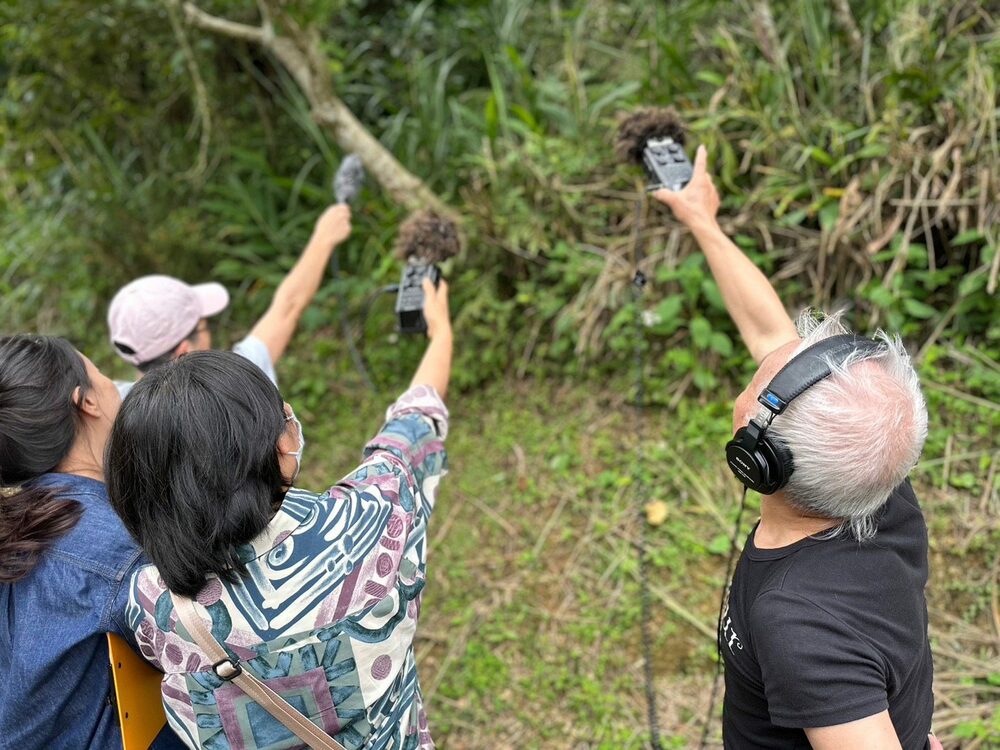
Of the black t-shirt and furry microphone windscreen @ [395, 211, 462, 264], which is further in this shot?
furry microphone windscreen @ [395, 211, 462, 264]

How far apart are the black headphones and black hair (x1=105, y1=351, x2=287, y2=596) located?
2.75 feet

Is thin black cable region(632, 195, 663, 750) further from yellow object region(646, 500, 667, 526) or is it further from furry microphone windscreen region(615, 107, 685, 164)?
furry microphone windscreen region(615, 107, 685, 164)

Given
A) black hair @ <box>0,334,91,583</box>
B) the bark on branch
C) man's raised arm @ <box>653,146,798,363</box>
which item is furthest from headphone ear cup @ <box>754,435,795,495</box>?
the bark on branch

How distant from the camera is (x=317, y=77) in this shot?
13.8 feet

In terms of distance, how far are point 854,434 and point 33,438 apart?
161 centimetres

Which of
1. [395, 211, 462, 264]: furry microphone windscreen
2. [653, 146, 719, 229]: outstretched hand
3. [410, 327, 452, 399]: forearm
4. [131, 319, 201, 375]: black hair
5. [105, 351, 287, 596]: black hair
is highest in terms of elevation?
[653, 146, 719, 229]: outstretched hand

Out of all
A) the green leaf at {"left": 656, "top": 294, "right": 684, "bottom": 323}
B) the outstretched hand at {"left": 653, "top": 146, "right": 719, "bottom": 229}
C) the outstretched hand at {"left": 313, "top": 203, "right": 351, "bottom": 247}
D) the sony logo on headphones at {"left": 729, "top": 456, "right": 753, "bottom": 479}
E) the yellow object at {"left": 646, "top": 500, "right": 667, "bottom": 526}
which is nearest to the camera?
the sony logo on headphones at {"left": 729, "top": 456, "right": 753, "bottom": 479}

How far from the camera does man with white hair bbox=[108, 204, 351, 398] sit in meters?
2.43

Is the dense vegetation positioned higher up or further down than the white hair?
further down

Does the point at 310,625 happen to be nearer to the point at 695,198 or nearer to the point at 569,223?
the point at 695,198

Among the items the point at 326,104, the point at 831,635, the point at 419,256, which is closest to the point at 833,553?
the point at 831,635

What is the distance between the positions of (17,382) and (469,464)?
246 centimetres

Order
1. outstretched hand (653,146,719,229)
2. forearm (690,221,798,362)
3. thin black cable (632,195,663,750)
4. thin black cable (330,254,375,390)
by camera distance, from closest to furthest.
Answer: forearm (690,221,798,362) < outstretched hand (653,146,719,229) < thin black cable (632,195,663,750) < thin black cable (330,254,375,390)

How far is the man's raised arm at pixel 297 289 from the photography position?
9.09 ft
